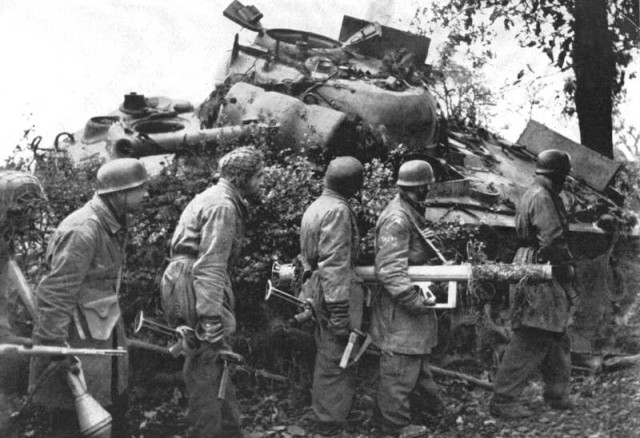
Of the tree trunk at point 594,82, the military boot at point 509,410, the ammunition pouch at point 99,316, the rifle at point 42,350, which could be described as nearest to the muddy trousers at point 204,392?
the ammunition pouch at point 99,316

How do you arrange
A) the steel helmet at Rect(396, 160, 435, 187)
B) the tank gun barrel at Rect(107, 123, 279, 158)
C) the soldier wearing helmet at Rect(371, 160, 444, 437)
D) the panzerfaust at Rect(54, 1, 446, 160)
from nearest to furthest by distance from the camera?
the soldier wearing helmet at Rect(371, 160, 444, 437)
the steel helmet at Rect(396, 160, 435, 187)
the tank gun barrel at Rect(107, 123, 279, 158)
the panzerfaust at Rect(54, 1, 446, 160)

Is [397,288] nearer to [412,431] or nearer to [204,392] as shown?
[412,431]

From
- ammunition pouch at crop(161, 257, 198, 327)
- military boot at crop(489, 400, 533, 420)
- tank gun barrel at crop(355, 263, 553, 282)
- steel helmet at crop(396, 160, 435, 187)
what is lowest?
military boot at crop(489, 400, 533, 420)

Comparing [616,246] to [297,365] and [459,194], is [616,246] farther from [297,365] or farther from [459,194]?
[297,365]

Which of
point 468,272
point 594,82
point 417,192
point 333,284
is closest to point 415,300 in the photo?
point 468,272

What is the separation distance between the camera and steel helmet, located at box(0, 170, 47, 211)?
4.28 meters

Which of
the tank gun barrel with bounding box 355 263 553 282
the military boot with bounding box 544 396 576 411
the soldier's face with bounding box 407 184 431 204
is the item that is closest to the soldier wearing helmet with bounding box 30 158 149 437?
the tank gun barrel with bounding box 355 263 553 282

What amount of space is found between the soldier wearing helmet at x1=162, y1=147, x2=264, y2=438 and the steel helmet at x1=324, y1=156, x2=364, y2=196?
32.8 inches

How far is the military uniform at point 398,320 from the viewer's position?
5371 mm

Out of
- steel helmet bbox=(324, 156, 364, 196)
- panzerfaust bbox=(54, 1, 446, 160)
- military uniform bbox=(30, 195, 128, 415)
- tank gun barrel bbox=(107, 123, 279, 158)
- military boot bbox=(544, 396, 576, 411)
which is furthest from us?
panzerfaust bbox=(54, 1, 446, 160)

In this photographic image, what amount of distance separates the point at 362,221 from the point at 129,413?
2979mm

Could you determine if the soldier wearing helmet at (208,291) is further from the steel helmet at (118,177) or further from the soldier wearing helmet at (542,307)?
the soldier wearing helmet at (542,307)

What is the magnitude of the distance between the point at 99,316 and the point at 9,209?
826mm

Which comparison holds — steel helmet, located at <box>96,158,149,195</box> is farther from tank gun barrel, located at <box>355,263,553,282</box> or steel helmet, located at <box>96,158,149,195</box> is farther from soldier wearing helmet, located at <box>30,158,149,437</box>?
tank gun barrel, located at <box>355,263,553,282</box>
